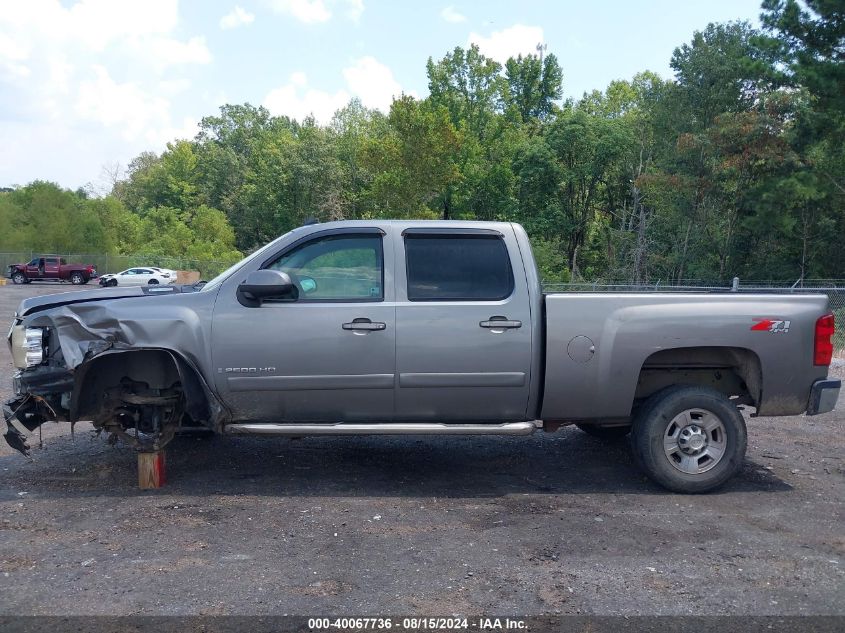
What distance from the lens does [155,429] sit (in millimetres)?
5773

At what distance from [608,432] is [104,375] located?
446 centimetres

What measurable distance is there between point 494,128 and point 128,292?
1877 inches

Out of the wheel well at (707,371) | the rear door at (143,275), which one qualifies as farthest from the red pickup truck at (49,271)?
the wheel well at (707,371)

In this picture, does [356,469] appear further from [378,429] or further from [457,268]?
[457,268]

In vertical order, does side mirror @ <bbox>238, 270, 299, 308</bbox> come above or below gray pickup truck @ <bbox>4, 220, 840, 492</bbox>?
above

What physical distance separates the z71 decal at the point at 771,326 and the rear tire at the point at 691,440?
1.91ft

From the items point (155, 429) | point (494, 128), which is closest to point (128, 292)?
point (155, 429)

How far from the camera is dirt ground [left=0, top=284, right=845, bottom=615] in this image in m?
3.93

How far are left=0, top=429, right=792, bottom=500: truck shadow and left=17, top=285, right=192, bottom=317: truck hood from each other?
1.39 meters

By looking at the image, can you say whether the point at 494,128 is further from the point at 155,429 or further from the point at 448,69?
the point at 155,429

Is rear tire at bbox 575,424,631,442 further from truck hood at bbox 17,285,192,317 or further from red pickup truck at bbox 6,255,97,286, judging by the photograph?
red pickup truck at bbox 6,255,97,286

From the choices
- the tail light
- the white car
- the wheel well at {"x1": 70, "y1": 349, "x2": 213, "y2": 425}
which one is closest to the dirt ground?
the wheel well at {"x1": 70, "y1": 349, "x2": 213, "y2": 425}

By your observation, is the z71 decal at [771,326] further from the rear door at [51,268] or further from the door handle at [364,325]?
the rear door at [51,268]

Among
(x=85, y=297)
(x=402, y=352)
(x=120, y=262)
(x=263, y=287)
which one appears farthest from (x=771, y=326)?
(x=120, y=262)
